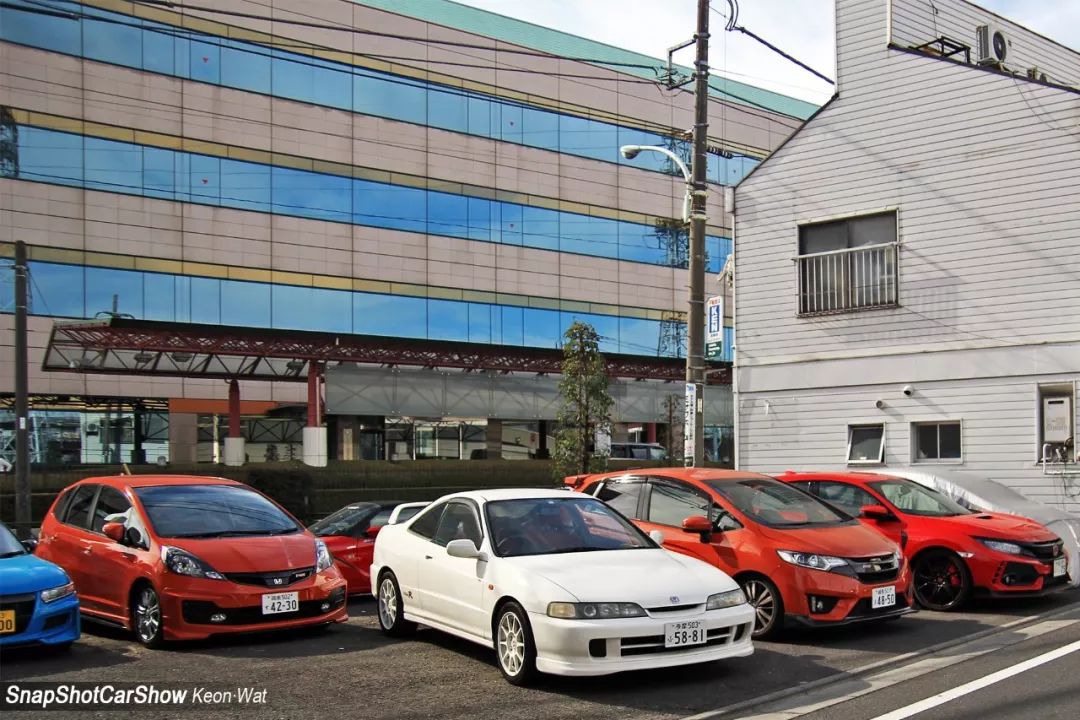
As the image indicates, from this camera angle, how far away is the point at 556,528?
8.73 metres

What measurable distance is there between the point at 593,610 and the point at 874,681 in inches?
90.4

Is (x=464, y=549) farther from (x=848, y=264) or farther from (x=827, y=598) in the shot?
(x=848, y=264)

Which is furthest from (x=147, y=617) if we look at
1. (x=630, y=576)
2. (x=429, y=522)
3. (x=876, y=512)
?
(x=876, y=512)

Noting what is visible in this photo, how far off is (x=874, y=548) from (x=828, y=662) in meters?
1.51

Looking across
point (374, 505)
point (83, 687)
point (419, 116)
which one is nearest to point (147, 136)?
point (419, 116)

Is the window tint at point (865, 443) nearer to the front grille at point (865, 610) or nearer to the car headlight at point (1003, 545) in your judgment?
the car headlight at point (1003, 545)

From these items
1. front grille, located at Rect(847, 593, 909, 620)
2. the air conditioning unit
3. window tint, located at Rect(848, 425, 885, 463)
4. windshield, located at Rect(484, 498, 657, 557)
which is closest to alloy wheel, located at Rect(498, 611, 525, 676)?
windshield, located at Rect(484, 498, 657, 557)

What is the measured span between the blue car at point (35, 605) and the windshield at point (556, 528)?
3690 mm

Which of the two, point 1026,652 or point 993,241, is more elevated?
point 993,241

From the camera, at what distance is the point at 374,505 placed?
1370 cm

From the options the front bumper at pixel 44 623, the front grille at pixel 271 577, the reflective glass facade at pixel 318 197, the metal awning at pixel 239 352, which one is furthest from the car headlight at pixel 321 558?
the reflective glass facade at pixel 318 197

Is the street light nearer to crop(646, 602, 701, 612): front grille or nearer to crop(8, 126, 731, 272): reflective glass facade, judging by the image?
crop(646, 602, 701, 612): front grille

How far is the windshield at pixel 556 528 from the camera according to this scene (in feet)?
27.7

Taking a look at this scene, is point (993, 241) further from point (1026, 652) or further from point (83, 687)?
point (83, 687)
